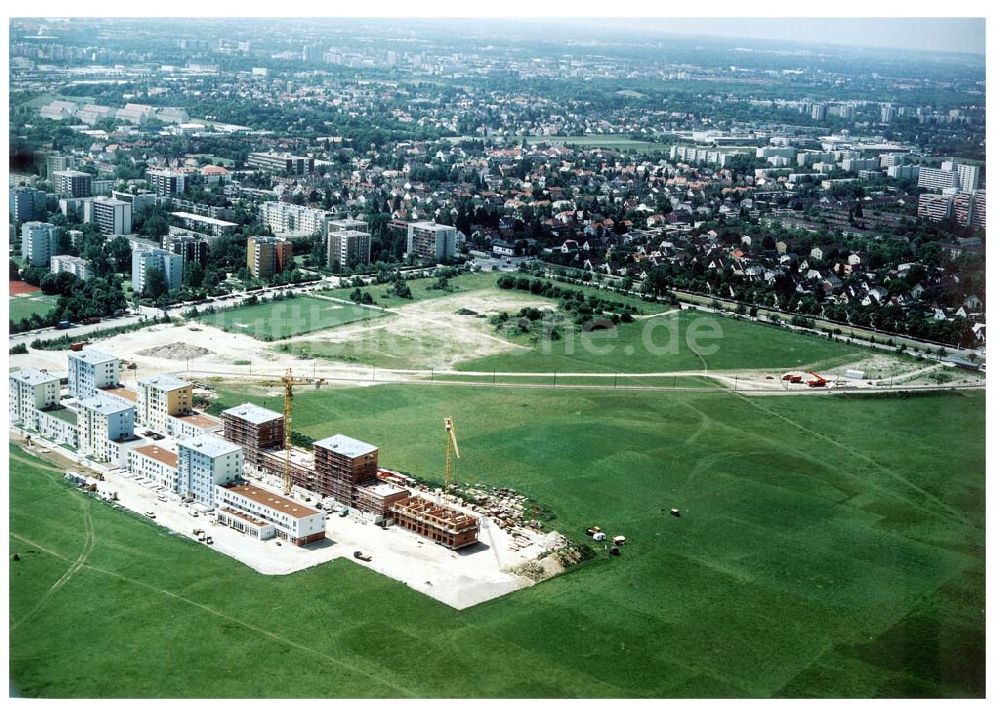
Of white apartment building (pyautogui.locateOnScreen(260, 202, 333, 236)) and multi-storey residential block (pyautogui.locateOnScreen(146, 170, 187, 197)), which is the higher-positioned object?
multi-storey residential block (pyautogui.locateOnScreen(146, 170, 187, 197))

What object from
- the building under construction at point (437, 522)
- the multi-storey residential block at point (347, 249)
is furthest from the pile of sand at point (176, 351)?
the building under construction at point (437, 522)

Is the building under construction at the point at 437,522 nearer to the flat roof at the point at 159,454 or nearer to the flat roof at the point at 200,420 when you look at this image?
the flat roof at the point at 159,454

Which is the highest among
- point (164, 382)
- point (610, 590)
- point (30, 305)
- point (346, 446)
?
point (30, 305)

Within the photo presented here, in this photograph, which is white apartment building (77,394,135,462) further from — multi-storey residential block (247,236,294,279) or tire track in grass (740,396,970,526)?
multi-storey residential block (247,236,294,279)

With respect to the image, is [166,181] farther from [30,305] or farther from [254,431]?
[254,431]

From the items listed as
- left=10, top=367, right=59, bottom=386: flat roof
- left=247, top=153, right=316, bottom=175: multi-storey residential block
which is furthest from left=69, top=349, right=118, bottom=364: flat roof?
left=247, top=153, right=316, bottom=175: multi-storey residential block

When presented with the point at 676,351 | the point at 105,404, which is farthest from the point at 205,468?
the point at 676,351
